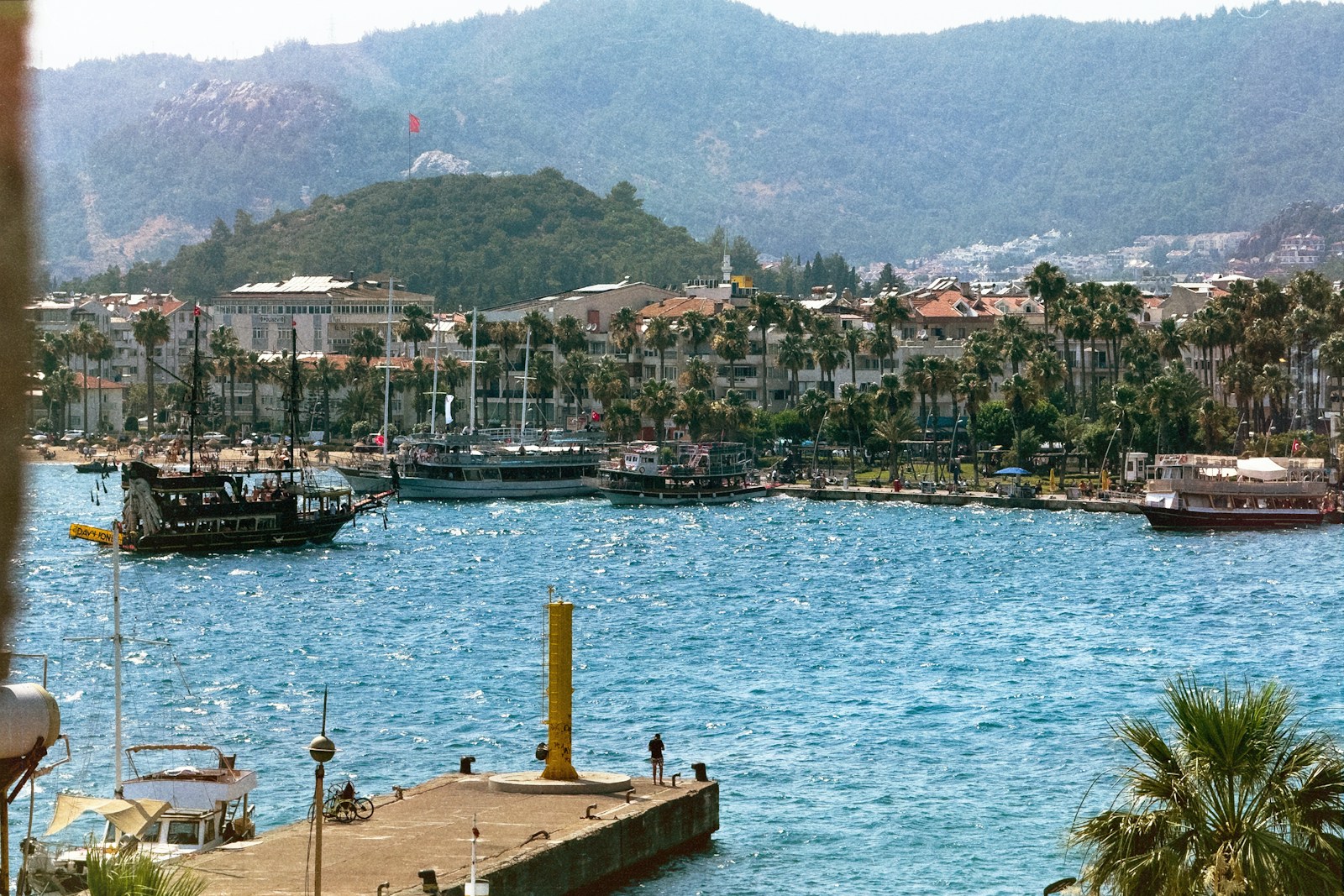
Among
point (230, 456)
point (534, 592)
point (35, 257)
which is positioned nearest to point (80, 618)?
point (534, 592)

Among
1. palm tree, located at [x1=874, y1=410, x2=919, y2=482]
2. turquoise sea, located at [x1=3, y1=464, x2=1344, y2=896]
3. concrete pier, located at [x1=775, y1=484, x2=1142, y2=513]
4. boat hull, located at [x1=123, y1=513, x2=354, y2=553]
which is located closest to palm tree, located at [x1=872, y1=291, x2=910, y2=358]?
palm tree, located at [x1=874, y1=410, x2=919, y2=482]

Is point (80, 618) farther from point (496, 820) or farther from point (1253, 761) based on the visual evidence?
point (1253, 761)

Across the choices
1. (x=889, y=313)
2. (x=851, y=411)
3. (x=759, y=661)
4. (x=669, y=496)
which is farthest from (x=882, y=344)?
(x=759, y=661)

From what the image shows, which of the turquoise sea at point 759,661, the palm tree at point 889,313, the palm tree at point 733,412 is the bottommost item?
the turquoise sea at point 759,661

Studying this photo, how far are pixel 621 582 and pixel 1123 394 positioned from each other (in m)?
66.4

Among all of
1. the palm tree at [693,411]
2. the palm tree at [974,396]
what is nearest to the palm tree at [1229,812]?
the palm tree at [974,396]

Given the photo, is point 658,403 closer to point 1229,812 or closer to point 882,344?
point 882,344

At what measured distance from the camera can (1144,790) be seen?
1830 cm

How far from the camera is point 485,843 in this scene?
101 feet

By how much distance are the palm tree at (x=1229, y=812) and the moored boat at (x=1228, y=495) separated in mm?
117688

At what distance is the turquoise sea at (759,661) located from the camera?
42.1 meters

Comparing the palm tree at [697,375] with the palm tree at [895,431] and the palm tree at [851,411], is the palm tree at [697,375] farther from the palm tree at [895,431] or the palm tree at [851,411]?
the palm tree at [895,431]

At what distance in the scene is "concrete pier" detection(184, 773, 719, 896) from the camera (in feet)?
92.6

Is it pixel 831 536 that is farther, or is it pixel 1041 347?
pixel 1041 347
